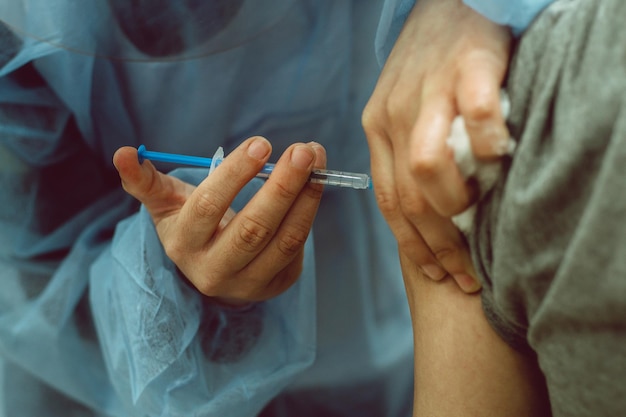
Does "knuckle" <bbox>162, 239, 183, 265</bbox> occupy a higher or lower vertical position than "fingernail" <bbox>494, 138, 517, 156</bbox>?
lower

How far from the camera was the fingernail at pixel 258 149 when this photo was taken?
0.58m

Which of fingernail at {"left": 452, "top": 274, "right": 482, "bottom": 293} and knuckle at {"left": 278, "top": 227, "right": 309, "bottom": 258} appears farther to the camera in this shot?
knuckle at {"left": 278, "top": 227, "right": 309, "bottom": 258}

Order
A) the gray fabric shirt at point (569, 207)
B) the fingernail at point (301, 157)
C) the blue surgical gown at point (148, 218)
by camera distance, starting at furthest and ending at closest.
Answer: the blue surgical gown at point (148, 218)
the fingernail at point (301, 157)
the gray fabric shirt at point (569, 207)

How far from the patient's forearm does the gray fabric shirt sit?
0.22 ft

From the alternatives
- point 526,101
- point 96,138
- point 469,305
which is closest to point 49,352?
point 96,138

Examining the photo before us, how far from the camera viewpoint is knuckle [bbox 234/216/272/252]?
608mm

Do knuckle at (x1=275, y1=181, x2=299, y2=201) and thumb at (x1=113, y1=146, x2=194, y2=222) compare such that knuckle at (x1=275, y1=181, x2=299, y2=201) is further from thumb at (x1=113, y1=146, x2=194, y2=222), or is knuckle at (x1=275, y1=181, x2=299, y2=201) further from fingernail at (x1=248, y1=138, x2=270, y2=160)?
thumb at (x1=113, y1=146, x2=194, y2=222)

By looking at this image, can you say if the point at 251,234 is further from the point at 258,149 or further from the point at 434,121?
the point at 434,121

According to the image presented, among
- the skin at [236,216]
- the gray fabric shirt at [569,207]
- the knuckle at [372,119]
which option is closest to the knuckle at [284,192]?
the skin at [236,216]

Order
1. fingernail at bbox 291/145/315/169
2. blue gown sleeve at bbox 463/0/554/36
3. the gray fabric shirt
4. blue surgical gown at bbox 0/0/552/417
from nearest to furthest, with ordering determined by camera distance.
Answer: the gray fabric shirt → blue gown sleeve at bbox 463/0/554/36 → fingernail at bbox 291/145/315/169 → blue surgical gown at bbox 0/0/552/417

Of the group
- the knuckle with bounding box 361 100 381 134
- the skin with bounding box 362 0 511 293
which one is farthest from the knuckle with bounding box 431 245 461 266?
the knuckle with bounding box 361 100 381 134

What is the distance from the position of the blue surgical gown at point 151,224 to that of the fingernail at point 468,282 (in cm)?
33

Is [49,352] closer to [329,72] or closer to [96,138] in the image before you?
[96,138]

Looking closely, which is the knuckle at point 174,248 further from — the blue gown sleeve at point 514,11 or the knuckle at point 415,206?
the blue gown sleeve at point 514,11
